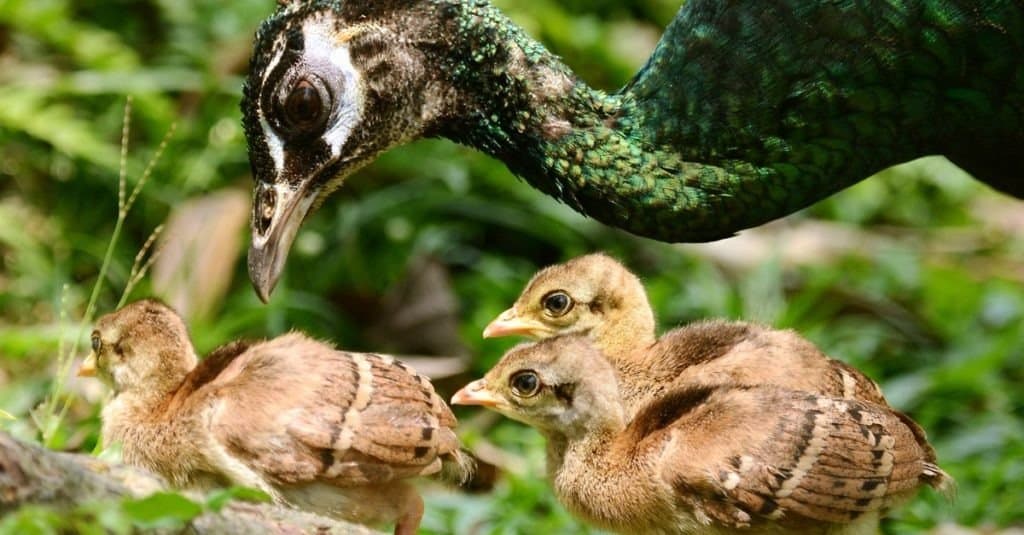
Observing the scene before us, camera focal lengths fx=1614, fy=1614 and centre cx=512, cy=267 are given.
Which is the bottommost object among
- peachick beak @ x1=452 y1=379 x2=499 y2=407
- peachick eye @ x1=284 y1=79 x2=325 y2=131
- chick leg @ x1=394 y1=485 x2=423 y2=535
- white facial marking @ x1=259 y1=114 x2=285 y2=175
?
chick leg @ x1=394 y1=485 x2=423 y2=535

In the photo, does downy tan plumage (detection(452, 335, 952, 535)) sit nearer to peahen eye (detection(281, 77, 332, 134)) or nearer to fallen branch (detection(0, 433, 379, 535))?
fallen branch (detection(0, 433, 379, 535))

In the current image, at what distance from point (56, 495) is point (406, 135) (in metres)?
1.72

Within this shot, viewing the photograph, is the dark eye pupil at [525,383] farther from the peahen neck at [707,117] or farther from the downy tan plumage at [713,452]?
the peahen neck at [707,117]

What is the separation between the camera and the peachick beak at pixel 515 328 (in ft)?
14.0

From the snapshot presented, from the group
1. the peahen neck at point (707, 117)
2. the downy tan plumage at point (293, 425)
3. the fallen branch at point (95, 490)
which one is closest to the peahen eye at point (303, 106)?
the peahen neck at point (707, 117)

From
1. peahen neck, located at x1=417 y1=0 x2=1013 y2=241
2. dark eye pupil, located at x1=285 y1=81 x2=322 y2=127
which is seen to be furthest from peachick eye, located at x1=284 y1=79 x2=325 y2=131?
peahen neck, located at x1=417 y1=0 x2=1013 y2=241

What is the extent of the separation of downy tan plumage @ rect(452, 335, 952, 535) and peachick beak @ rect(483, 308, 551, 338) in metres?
0.38

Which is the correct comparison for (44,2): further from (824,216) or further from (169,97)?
(824,216)

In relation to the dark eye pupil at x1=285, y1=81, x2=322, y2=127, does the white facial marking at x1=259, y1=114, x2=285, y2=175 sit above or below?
below

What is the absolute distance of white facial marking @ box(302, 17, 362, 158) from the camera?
4.06 m

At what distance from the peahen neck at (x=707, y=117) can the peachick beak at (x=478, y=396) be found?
56 cm

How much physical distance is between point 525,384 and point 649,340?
49cm

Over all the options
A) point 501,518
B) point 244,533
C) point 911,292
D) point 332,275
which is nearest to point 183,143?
point 332,275

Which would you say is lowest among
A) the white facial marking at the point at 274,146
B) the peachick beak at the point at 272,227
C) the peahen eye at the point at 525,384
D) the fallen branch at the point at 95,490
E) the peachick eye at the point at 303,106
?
the fallen branch at the point at 95,490
